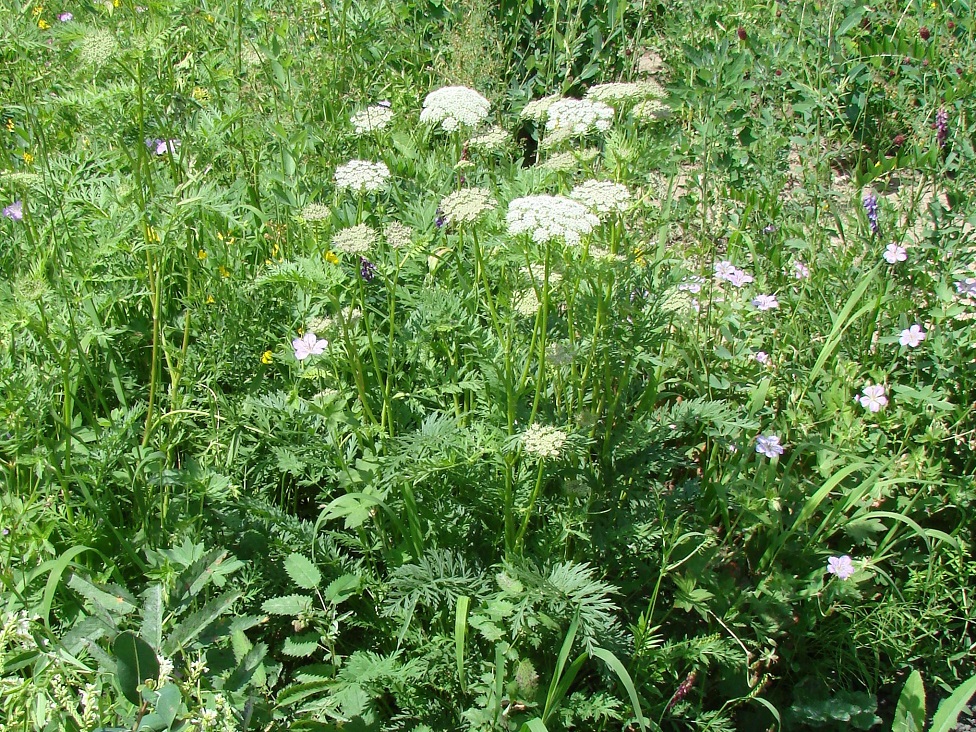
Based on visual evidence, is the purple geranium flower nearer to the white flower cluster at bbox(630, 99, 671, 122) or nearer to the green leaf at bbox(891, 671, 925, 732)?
the white flower cluster at bbox(630, 99, 671, 122)

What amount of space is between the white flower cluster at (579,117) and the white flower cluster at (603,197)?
25cm

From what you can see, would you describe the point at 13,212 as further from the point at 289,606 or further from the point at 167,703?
the point at 167,703

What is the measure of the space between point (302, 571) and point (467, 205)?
986 millimetres

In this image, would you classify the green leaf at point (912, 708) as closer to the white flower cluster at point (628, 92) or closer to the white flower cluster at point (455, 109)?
the white flower cluster at point (628, 92)

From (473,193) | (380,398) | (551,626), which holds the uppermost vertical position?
(473,193)

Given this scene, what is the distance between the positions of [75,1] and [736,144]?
3.27m

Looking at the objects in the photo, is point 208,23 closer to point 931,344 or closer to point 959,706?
point 931,344

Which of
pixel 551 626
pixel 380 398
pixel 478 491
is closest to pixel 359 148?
pixel 380 398

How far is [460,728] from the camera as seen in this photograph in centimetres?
214

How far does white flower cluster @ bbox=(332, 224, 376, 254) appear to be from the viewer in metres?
2.11

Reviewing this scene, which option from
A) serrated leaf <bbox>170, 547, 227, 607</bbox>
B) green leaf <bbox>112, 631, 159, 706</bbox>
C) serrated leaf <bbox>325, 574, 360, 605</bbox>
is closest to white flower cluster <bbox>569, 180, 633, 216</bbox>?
serrated leaf <bbox>325, 574, 360, 605</bbox>

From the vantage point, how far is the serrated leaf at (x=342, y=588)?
2.05m

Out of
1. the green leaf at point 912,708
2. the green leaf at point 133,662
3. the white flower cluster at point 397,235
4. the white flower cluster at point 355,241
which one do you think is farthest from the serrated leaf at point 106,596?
the green leaf at point 912,708

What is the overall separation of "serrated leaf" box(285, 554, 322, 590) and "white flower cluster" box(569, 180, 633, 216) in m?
1.11
